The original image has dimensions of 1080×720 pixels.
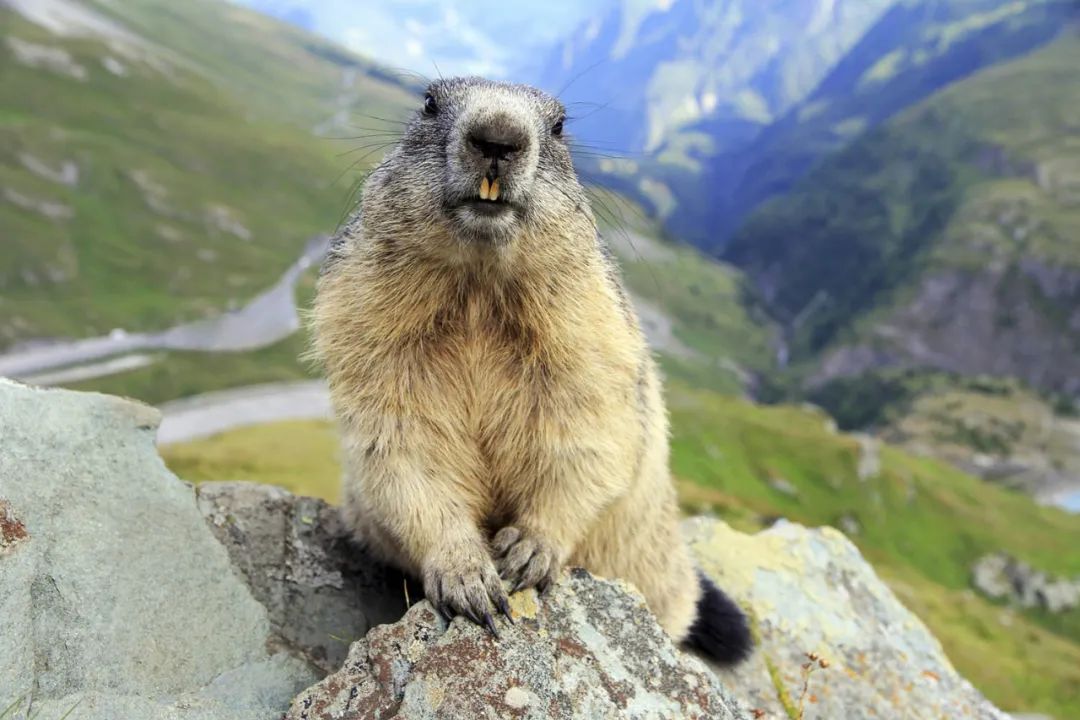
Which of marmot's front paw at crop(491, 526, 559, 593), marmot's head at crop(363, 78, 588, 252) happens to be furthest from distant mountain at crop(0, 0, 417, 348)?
marmot's front paw at crop(491, 526, 559, 593)

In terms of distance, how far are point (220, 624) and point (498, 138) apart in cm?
395

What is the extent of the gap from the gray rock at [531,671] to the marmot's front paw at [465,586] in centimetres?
9

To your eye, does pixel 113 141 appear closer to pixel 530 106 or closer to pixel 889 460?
pixel 889 460

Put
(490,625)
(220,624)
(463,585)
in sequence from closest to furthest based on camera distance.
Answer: (490,625) → (463,585) → (220,624)

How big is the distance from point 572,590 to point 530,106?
11.7 feet

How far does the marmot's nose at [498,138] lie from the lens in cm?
470

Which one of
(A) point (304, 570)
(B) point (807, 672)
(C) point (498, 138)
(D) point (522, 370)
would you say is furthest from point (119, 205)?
(B) point (807, 672)

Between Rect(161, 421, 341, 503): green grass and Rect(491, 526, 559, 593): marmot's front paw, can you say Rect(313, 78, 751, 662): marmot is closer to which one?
Rect(491, 526, 559, 593): marmot's front paw

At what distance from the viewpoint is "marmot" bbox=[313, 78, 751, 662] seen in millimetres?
5316

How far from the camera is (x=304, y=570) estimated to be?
675 centimetres

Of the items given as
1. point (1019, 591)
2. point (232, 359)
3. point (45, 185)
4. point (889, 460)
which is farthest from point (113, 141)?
point (1019, 591)

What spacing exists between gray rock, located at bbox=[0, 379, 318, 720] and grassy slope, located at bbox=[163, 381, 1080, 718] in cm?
4932

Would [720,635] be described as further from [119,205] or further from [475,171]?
[119,205]

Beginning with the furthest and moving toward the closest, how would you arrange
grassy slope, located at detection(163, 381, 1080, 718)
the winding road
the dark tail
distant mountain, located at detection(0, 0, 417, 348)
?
distant mountain, located at detection(0, 0, 417, 348), the winding road, grassy slope, located at detection(163, 381, 1080, 718), the dark tail
